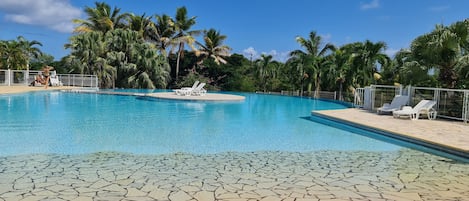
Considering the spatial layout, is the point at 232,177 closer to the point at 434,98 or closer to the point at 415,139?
the point at 415,139

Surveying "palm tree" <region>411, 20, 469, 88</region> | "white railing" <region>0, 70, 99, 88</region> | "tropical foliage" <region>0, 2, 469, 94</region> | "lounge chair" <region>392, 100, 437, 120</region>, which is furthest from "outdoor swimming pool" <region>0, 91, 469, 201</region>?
"white railing" <region>0, 70, 99, 88</region>

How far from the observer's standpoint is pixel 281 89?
32.2 metres

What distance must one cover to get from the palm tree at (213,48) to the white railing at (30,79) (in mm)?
10880

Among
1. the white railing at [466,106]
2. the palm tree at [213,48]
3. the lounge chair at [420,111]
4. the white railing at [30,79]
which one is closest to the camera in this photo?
the white railing at [466,106]

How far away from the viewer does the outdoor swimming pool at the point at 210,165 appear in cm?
418

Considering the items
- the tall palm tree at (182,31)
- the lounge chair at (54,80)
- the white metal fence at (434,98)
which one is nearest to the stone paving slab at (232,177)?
the white metal fence at (434,98)

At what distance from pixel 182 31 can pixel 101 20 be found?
718cm

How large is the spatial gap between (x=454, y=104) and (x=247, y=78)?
23.7 meters

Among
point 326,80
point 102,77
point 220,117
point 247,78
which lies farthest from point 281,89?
point 220,117

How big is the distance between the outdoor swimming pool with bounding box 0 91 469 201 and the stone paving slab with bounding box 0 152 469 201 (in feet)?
0.04

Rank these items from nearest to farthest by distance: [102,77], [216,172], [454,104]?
[216,172], [454,104], [102,77]

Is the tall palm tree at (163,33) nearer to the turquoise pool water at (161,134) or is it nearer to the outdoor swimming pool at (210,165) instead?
the turquoise pool water at (161,134)

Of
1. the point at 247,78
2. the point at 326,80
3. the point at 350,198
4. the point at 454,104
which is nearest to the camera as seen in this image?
the point at 350,198

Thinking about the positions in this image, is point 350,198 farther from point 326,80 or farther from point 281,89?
point 281,89
